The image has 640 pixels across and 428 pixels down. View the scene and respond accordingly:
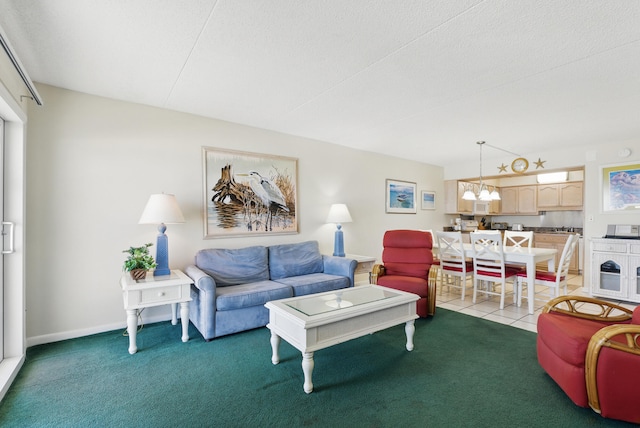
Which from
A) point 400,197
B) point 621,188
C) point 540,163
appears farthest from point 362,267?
point 621,188

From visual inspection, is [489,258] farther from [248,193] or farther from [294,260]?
[248,193]

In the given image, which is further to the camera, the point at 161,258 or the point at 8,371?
the point at 161,258

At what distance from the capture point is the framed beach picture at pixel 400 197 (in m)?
5.78

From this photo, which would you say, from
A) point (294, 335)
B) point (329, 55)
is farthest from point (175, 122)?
point (294, 335)

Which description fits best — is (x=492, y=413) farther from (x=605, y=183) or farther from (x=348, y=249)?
(x=605, y=183)

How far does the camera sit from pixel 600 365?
1.76 meters

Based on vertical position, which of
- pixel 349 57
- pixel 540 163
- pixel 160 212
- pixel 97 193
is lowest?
pixel 160 212

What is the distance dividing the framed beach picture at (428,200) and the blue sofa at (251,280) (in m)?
3.08

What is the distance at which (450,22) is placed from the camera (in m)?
1.93

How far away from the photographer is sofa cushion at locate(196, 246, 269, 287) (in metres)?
3.40

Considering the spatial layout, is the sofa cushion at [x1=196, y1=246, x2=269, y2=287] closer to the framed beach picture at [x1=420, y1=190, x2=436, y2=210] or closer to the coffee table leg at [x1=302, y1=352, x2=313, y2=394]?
the coffee table leg at [x1=302, y1=352, x2=313, y2=394]

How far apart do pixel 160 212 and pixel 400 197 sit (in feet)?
14.2

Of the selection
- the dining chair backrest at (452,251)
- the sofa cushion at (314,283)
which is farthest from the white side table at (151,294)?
the dining chair backrest at (452,251)

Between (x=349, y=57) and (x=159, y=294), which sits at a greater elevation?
(x=349, y=57)
